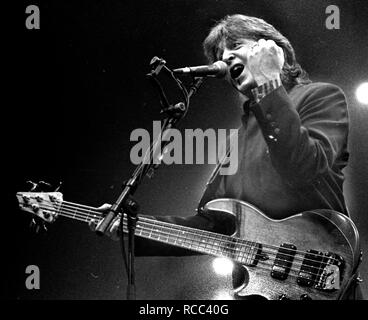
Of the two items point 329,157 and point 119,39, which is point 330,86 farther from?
point 119,39

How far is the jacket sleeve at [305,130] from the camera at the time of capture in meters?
1.68

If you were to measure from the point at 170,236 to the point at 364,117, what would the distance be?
2.72 ft

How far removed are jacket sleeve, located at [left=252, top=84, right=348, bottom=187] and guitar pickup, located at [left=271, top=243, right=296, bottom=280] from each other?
0.76 ft

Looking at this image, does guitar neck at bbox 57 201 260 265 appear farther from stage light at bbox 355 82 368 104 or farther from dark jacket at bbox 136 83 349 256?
stage light at bbox 355 82 368 104

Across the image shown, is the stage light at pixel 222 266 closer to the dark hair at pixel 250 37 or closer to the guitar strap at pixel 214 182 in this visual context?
the guitar strap at pixel 214 182

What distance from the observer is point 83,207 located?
6.59 ft

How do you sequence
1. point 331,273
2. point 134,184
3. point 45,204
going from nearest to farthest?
point 134,184 < point 331,273 < point 45,204

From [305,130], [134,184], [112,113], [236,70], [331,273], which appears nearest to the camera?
[134,184]

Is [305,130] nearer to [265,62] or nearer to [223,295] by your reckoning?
[265,62]

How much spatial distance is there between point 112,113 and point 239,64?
1.98 feet

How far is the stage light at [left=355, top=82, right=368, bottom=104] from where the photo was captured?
6.44ft

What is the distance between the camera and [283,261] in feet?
5.61

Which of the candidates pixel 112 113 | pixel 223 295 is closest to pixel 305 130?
pixel 223 295
